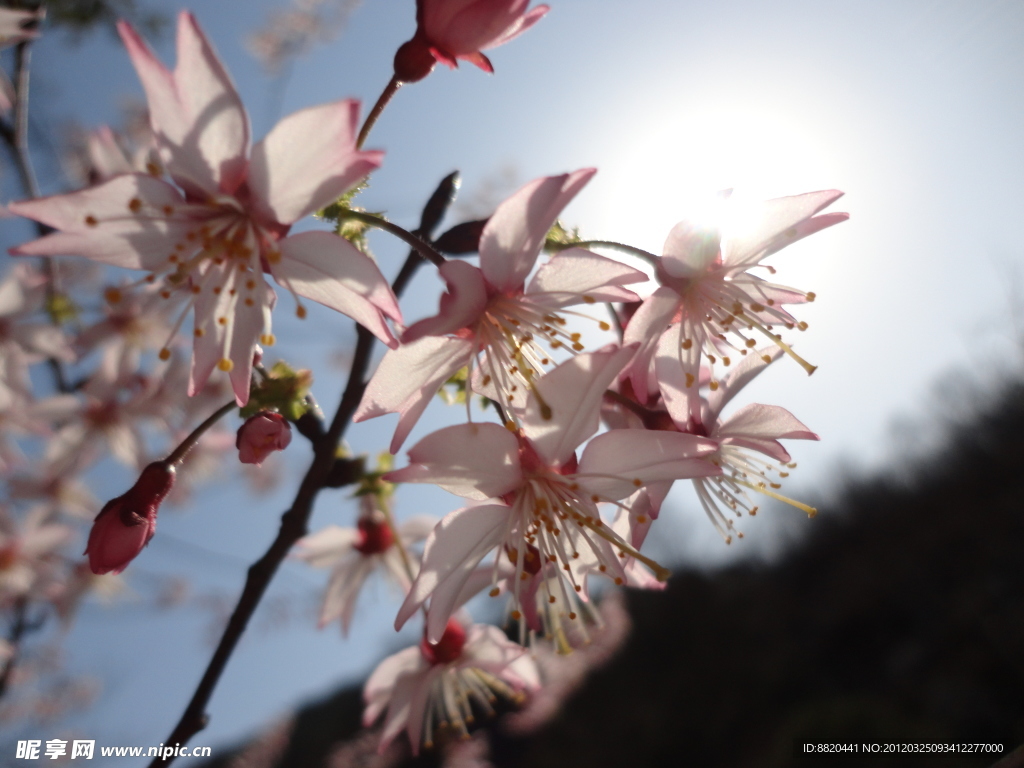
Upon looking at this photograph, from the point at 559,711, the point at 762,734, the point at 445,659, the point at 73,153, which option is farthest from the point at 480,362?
the point at 762,734

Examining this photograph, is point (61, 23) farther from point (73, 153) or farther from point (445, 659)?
point (445, 659)

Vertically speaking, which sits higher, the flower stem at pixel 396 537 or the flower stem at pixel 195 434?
the flower stem at pixel 195 434

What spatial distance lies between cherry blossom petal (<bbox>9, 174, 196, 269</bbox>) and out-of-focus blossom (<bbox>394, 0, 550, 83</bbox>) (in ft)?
1.00

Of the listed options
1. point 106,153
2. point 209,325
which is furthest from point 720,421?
point 106,153

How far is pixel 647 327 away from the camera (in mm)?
685

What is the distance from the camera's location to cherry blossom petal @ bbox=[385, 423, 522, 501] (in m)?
0.59

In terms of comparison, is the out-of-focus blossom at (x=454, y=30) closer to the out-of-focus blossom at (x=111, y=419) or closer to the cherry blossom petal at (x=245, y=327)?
the cherry blossom petal at (x=245, y=327)

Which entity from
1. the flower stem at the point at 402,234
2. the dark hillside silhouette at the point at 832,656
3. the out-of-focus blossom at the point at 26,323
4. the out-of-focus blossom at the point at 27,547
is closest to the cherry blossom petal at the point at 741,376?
the flower stem at the point at 402,234

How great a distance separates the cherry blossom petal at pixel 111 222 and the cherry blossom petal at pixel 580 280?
1.21 feet

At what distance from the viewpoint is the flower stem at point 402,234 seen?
2.07ft

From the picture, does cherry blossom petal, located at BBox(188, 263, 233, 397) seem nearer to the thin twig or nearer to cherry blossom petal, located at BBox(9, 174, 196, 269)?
cherry blossom petal, located at BBox(9, 174, 196, 269)

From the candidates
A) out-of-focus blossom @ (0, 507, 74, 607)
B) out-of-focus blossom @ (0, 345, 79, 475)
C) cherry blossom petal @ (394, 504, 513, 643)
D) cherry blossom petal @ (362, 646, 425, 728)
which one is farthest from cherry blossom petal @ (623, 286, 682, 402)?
out-of-focus blossom @ (0, 507, 74, 607)

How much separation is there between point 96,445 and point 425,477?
1298mm

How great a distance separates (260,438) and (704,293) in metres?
0.56
